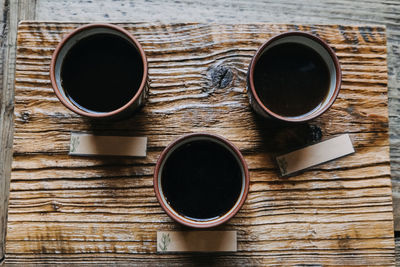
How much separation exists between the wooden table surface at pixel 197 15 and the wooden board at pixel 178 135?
180 mm

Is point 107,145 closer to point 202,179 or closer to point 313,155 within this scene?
point 202,179

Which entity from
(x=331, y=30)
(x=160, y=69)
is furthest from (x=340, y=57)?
(x=160, y=69)

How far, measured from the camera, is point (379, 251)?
31.4 inches

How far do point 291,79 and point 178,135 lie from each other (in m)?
0.28

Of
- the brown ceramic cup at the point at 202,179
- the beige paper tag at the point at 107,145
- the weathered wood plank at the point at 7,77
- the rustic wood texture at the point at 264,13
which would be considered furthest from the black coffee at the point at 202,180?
the weathered wood plank at the point at 7,77

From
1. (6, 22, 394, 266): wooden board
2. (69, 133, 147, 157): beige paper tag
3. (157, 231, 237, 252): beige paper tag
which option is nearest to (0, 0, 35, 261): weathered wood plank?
(6, 22, 394, 266): wooden board

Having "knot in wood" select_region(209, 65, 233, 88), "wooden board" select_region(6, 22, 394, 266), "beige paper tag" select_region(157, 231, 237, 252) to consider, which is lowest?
"beige paper tag" select_region(157, 231, 237, 252)

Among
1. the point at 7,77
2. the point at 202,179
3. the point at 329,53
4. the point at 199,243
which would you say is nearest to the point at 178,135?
the point at 202,179

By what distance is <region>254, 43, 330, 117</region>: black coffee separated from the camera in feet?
2.49

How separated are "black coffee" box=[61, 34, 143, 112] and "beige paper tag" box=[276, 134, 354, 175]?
14.4 inches

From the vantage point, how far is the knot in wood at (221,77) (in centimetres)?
82

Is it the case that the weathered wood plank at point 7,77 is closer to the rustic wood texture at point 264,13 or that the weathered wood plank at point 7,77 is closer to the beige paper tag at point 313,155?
the rustic wood texture at point 264,13

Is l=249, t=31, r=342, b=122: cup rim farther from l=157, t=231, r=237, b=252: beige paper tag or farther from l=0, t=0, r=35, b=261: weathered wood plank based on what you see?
l=0, t=0, r=35, b=261: weathered wood plank

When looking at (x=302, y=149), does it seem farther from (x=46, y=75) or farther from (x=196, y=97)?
(x=46, y=75)
